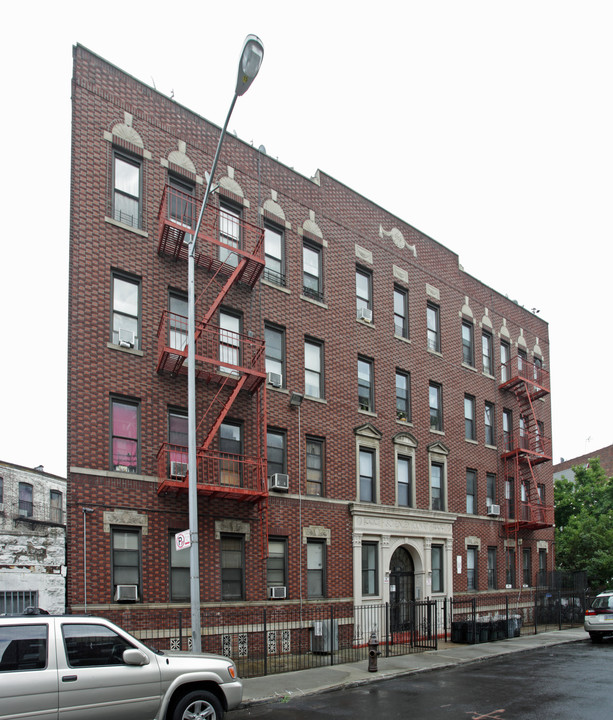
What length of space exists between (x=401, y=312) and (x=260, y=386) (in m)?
8.48

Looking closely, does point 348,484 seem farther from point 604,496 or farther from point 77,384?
point 604,496

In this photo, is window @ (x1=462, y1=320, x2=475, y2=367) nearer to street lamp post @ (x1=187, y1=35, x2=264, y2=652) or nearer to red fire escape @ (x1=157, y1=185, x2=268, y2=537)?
red fire escape @ (x1=157, y1=185, x2=268, y2=537)

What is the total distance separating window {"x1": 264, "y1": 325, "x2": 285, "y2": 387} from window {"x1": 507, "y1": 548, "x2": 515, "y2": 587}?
14740mm

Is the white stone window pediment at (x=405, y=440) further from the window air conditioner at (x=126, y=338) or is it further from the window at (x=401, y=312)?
the window air conditioner at (x=126, y=338)

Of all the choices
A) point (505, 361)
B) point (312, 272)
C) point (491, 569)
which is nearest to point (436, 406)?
point (505, 361)

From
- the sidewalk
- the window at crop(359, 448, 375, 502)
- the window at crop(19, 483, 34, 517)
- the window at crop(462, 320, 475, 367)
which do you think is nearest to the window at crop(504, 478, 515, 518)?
the window at crop(462, 320, 475, 367)

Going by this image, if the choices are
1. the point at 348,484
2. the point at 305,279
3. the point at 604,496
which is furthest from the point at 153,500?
the point at 604,496

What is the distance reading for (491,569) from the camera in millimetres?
28172

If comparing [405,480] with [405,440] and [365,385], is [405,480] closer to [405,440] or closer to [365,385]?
[405,440]

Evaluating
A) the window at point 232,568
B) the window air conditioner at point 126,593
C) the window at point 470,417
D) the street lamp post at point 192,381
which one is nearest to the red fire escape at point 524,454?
the window at point 470,417

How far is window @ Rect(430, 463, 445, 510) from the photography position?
83.9ft

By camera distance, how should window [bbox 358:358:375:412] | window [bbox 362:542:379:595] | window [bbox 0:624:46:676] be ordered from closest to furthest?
window [bbox 0:624:46:676], window [bbox 362:542:379:595], window [bbox 358:358:375:412]

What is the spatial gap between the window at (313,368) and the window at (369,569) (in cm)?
513

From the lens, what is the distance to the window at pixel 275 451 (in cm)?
1984
